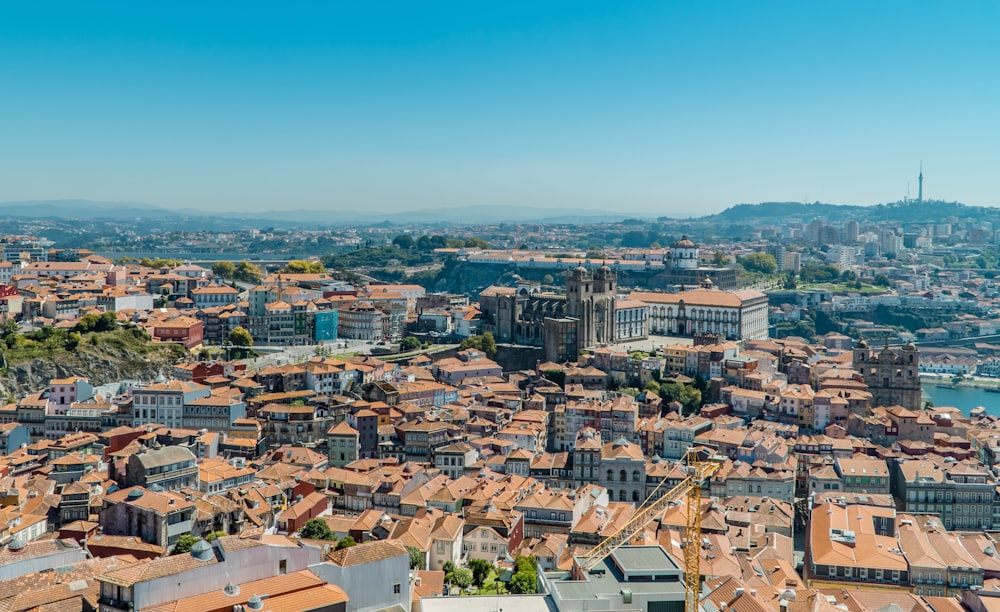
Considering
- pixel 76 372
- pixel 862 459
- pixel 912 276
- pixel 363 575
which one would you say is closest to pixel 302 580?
pixel 363 575

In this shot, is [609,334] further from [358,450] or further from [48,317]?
[48,317]

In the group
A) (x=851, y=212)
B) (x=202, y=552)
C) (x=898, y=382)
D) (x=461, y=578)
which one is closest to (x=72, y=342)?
(x=461, y=578)

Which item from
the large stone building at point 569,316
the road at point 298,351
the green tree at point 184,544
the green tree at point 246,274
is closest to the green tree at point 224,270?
the green tree at point 246,274

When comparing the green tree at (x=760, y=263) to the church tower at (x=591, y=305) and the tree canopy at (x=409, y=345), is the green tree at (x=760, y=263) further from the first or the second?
the tree canopy at (x=409, y=345)

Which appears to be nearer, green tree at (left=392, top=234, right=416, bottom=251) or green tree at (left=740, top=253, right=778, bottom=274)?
green tree at (left=740, top=253, right=778, bottom=274)

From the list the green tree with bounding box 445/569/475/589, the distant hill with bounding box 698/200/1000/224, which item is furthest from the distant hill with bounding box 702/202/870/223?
the green tree with bounding box 445/569/475/589

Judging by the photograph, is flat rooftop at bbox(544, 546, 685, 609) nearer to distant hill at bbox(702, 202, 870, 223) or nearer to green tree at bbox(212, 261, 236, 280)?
green tree at bbox(212, 261, 236, 280)

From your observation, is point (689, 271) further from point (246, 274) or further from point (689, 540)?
point (689, 540)
